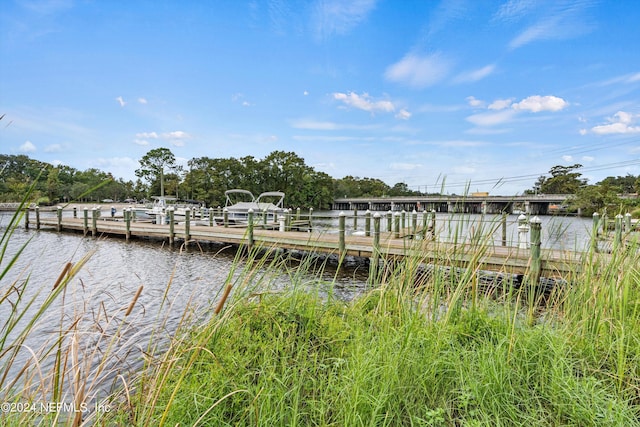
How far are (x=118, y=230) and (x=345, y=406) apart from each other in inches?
726

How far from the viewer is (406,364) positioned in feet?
6.95

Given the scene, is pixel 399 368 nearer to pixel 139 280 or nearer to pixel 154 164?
pixel 139 280

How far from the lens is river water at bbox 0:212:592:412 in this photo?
3.03m

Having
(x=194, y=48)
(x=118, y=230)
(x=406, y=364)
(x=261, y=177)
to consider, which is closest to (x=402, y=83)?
(x=194, y=48)

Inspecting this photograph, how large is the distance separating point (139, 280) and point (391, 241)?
600 cm

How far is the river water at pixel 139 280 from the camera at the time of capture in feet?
9.95

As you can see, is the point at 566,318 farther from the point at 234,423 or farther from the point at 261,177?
the point at 261,177

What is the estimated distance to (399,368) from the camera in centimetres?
213

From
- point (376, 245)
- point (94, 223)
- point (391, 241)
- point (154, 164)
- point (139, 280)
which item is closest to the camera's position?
point (139, 280)

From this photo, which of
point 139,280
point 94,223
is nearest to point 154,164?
point 94,223

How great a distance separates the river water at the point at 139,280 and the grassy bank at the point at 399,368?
1.25 feet

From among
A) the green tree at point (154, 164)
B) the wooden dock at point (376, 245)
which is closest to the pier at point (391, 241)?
the wooden dock at point (376, 245)

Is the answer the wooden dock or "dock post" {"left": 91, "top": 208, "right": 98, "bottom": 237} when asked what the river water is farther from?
"dock post" {"left": 91, "top": 208, "right": 98, "bottom": 237}

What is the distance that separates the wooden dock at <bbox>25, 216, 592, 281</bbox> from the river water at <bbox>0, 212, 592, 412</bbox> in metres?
0.20
